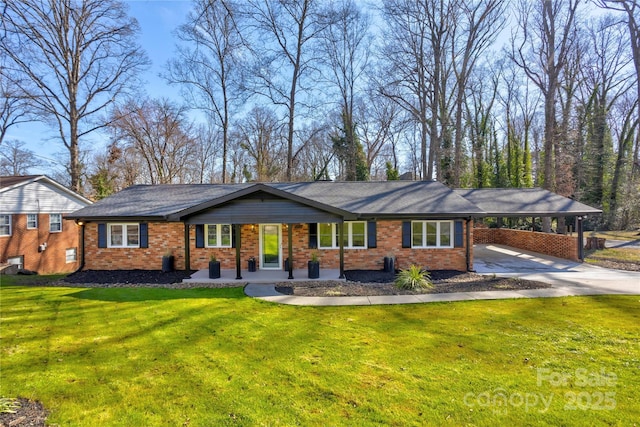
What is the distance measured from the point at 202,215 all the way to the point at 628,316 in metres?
11.8

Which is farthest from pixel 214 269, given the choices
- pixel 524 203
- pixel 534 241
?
pixel 534 241

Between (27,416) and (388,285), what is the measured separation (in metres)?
8.49

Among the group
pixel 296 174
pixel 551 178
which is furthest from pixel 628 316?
pixel 296 174

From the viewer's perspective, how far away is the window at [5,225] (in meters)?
16.6

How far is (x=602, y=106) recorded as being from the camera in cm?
2666

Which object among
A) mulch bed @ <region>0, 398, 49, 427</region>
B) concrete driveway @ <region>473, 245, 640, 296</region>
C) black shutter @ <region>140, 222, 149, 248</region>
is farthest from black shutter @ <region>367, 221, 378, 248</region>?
mulch bed @ <region>0, 398, 49, 427</region>

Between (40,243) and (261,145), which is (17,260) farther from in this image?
(261,145)

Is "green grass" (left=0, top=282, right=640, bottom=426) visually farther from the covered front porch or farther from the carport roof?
the carport roof

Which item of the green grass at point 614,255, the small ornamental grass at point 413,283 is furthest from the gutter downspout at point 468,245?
the green grass at point 614,255

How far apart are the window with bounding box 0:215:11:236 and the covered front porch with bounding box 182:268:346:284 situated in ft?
44.5

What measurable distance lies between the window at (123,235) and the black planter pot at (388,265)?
9.99 metres

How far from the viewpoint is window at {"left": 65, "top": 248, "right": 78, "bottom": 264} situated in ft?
66.8

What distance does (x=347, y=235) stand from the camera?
12.2 meters

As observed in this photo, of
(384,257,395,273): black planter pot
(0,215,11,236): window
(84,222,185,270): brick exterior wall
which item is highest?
(0,215,11,236): window
